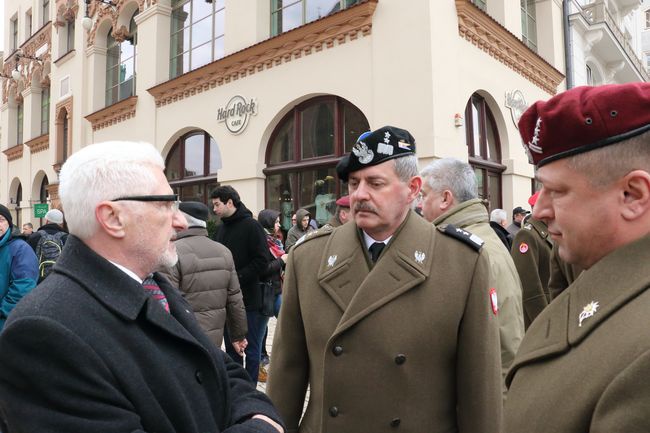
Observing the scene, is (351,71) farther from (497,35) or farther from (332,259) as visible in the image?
(332,259)

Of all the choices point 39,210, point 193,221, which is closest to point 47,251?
point 193,221

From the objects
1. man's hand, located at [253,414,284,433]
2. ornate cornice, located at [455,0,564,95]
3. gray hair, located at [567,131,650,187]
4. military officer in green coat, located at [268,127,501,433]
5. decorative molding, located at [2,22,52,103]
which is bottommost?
man's hand, located at [253,414,284,433]

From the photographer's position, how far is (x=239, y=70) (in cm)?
1081

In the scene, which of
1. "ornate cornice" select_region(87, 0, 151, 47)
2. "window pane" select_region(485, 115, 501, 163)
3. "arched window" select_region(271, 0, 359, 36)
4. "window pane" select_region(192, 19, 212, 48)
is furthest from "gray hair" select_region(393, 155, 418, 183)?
"ornate cornice" select_region(87, 0, 151, 47)

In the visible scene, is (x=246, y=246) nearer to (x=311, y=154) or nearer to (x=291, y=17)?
(x=311, y=154)

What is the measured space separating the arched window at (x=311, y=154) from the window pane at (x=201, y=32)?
3.69 m

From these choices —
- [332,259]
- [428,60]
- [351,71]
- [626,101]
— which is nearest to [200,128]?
[351,71]

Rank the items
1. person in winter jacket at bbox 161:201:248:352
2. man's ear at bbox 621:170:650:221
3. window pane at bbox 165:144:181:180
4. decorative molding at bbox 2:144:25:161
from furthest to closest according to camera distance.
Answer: decorative molding at bbox 2:144:25:161 → window pane at bbox 165:144:181:180 → person in winter jacket at bbox 161:201:248:352 → man's ear at bbox 621:170:650:221

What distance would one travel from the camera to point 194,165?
504 inches

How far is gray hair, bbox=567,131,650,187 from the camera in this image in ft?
3.33

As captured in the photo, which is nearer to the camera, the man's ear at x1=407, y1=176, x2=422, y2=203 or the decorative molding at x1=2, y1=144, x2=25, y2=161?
the man's ear at x1=407, y1=176, x2=422, y2=203

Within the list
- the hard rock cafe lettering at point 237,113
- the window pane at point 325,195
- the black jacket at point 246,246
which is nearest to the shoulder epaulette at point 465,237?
the black jacket at point 246,246

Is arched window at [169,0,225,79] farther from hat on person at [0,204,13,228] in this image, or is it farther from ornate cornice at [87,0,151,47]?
hat on person at [0,204,13,228]

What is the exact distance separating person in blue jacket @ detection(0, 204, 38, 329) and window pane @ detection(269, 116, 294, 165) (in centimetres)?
655
